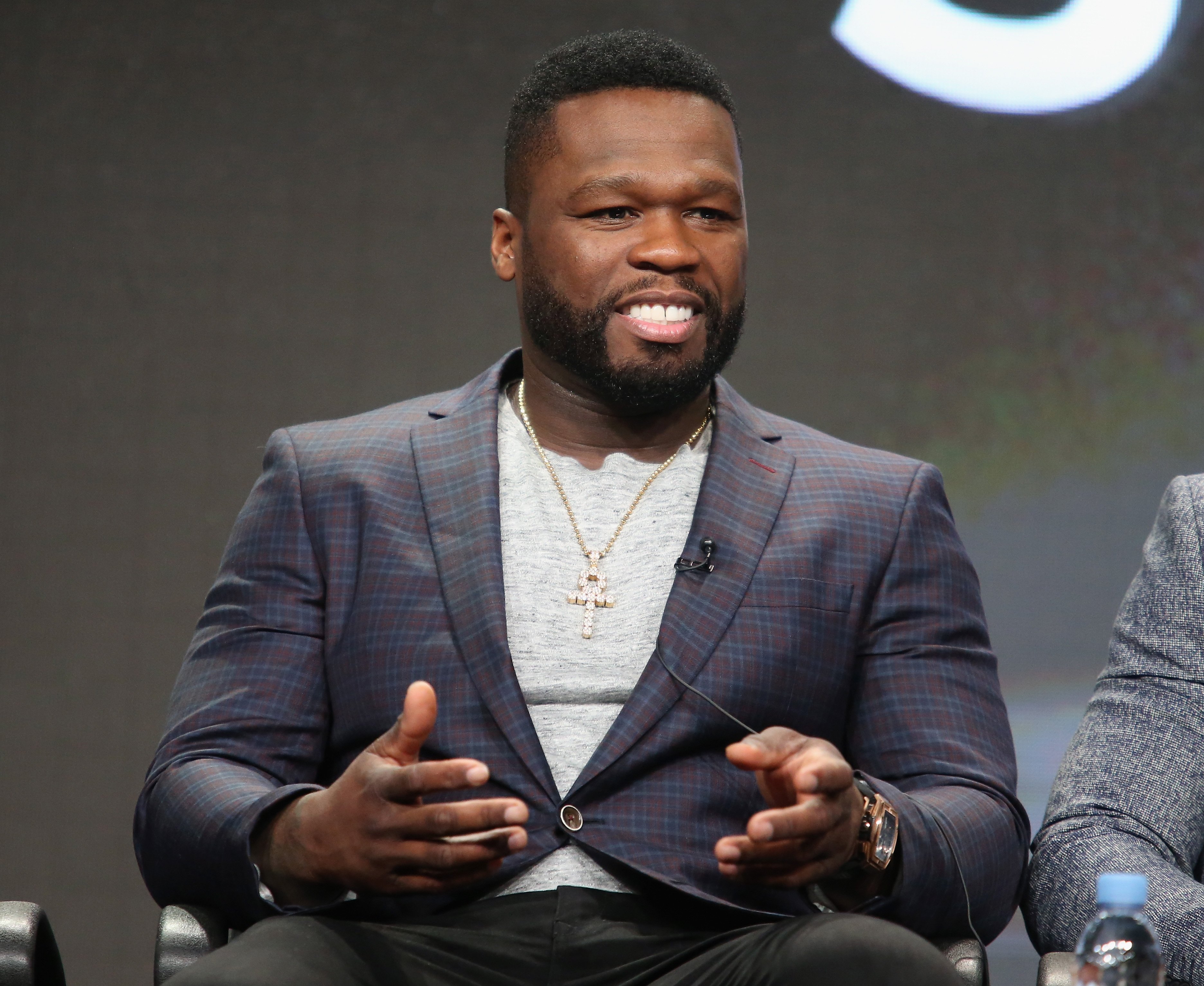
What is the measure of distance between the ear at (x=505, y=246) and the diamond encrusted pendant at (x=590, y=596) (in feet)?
1.76

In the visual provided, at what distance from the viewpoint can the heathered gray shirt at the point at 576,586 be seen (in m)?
1.91

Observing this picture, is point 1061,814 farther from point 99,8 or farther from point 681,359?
point 99,8

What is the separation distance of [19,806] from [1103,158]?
9.26ft

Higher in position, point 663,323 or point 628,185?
point 628,185

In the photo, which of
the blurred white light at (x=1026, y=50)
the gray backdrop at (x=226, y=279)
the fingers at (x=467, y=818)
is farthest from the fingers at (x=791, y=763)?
the blurred white light at (x=1026, y=50)

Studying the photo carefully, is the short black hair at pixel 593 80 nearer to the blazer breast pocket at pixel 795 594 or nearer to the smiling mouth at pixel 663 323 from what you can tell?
the smiling mouth at pixel 663 323

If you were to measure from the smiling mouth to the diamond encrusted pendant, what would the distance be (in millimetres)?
329

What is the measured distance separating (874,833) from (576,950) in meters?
0.37

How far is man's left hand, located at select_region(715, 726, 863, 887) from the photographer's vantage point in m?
1.50

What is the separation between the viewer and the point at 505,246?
2336 millimetres

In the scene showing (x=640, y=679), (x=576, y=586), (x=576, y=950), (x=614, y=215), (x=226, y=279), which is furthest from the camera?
(x=226, y=279)

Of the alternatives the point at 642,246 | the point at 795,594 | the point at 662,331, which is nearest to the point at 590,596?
the point at 795,594

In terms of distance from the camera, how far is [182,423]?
349 cm

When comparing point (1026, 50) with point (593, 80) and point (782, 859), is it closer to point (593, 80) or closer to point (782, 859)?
point (593, 80)
